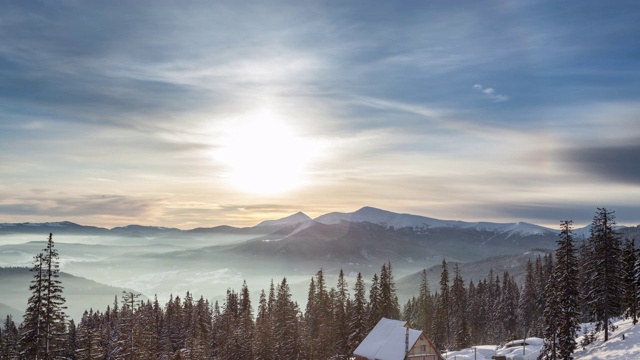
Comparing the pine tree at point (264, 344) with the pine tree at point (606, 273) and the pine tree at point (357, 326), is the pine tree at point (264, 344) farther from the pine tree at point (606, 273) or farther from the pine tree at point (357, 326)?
the pine tree at point (606, 273)

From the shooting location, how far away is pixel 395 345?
67.1 metres

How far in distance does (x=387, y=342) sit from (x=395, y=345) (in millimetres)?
1972

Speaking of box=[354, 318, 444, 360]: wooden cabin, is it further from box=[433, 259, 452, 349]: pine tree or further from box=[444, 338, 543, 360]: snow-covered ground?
box=[433, 259, 452, 349]: pine tree

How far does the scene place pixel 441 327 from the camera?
350ft

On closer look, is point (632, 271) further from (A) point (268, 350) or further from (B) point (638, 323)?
(A) point (268, 350)

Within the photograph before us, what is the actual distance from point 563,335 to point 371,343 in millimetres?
26438

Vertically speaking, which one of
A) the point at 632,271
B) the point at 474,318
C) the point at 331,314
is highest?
the point at 632,271

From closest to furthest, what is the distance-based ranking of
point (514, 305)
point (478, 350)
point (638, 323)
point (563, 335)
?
point (563, 335) → point (638, 323) → point (478, 350) → point (514, 305)

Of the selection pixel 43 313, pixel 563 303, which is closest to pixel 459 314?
pixel 563 303

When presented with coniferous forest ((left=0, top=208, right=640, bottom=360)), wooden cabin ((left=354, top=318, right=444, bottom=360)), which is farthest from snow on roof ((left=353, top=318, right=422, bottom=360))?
coniferous forest ((left=0, top=208, right=640, bottom=360))

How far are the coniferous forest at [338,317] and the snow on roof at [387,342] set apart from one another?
10341 mm

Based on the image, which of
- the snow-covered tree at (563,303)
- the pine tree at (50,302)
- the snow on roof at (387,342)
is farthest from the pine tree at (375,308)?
the pine tree at (50,302)

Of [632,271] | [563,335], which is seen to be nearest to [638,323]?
[632,271]

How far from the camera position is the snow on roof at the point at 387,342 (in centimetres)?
6619
